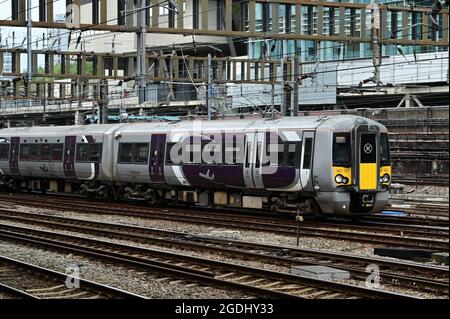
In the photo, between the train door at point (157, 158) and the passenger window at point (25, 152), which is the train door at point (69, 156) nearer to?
the passenger window at point (25, 152)

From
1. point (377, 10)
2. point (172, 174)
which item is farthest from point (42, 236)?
point (377, 10)

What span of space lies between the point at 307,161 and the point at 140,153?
24.5ft

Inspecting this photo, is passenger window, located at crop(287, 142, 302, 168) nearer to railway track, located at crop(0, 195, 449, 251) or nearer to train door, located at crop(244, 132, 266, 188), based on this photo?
train door, located at crop(244, 132, 266, 188)

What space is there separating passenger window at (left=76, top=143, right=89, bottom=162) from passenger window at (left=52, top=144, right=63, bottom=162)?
1.14 metres

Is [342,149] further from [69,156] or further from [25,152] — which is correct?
[25,152]

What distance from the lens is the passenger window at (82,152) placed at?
27906mm

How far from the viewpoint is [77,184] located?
99.8ft

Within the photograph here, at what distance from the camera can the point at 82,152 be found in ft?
92.3

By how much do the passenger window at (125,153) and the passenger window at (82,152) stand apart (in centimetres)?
225

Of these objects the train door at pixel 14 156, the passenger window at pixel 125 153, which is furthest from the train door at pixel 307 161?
the train door at pixel 14 156

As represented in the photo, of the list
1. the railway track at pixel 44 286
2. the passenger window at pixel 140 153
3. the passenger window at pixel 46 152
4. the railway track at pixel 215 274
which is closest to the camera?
the railway track at pixel 215 274

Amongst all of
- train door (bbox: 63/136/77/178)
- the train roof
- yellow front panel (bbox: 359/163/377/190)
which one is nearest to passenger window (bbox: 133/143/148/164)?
the train roof

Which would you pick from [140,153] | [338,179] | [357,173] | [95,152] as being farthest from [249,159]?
[95,152]
